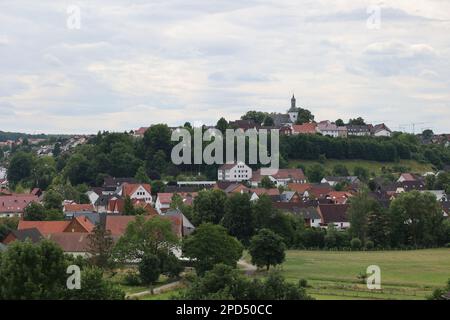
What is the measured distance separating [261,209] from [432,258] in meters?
12.5

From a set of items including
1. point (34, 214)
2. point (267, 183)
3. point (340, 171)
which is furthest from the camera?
point (340, 171)

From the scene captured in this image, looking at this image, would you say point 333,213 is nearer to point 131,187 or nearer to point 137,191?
point 137,191

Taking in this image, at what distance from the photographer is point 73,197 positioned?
84.2 m

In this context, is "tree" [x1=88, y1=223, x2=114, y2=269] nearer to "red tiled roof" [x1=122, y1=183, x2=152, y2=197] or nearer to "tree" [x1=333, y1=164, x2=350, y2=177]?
"red tiled roof" [x1=122, y1=183, x2=152, y2=197]

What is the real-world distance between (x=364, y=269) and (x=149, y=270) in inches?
506

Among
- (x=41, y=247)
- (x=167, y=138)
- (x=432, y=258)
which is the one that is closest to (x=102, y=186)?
(x=167, y=138)

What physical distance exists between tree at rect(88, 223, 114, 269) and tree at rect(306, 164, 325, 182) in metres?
66.7

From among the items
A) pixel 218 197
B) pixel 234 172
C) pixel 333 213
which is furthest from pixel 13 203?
pixel 234 172

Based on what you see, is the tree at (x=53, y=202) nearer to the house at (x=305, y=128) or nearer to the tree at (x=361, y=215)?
the tree at (x=361, y=215)

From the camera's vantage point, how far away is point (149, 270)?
3834 cm

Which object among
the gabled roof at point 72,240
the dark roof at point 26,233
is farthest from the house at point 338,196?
the gabled roof at point 72,240

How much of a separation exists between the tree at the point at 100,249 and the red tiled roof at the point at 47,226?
10979 millimetres

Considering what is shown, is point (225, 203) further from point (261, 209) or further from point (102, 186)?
point (102, 186)
